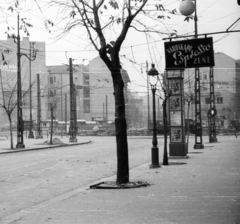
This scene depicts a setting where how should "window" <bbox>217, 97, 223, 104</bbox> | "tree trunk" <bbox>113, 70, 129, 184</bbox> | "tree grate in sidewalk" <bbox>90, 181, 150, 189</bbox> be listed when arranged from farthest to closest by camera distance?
"window" <bbox>217, 97, 223, 104</bbox>
"tree trunk" <bbox>113, 70, 129, 184</bbox>
"tree grate in sidewalk" <bbox>90, 181, 150, 189</bbox>

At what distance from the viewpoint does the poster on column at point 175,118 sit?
2280 centimetres

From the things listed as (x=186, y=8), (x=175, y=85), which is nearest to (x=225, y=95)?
(x=175, y=85)

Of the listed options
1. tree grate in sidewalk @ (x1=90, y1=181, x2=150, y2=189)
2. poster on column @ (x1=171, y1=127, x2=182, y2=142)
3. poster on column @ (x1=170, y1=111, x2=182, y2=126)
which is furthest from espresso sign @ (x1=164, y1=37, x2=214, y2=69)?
poster on column @ (x1=171, y1=127, x2=182, y2=142)

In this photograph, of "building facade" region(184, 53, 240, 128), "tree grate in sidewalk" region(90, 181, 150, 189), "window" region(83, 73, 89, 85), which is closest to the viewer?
"tree grate in sidewalk" region(90, 181, 150, 189)

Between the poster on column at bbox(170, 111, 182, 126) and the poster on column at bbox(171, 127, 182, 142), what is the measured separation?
0.74 ft

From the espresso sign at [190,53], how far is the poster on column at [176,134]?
12273 mm

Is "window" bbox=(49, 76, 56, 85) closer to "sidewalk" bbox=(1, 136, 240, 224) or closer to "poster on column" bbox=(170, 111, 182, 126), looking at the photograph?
"poster on column" bbox=(170, 111, 182, 126)

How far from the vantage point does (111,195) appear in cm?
1087

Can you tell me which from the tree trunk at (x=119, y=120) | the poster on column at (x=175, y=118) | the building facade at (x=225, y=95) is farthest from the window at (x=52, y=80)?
the tree trunk at (x=119, y=120)

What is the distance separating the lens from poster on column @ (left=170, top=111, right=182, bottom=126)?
22.8 m

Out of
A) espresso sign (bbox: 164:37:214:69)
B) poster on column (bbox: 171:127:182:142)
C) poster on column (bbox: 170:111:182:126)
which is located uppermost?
espresso sign (bbox: 164:37:214:69)

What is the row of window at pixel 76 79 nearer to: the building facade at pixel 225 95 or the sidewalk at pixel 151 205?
the building facade at pixel 225 95

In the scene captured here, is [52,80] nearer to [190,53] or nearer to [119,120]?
[119,120]

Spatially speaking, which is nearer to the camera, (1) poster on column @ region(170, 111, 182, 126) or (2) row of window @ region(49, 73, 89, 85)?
(1) poster on column @ region(170, 111, 182, 126)
